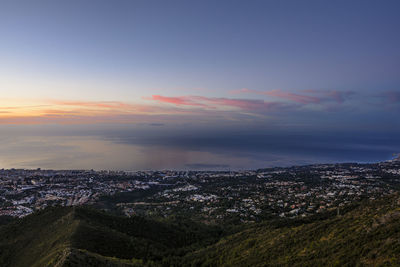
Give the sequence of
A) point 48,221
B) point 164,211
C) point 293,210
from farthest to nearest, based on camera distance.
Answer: point 164,211, point 293,210, point 48,221

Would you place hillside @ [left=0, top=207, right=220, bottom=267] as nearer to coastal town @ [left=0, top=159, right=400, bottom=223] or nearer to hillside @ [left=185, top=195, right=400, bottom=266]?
hillside @ [left=185, top=195, right=400, bottom=266]

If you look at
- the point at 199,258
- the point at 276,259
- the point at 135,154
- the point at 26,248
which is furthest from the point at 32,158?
the point at 276,259

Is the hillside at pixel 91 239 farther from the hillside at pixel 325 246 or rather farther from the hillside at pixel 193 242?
the hillside at pixel 325 246

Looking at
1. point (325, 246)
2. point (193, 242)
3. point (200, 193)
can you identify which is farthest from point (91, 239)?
point (200, 193)

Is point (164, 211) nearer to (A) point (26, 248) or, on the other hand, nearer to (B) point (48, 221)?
(B) point (48, 221)

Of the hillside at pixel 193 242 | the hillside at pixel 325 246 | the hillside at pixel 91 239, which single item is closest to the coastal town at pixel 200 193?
the hillside at pixel 91 239

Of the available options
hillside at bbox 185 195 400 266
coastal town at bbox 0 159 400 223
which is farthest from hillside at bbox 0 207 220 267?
coastal town at bbox 0 159 400 223
